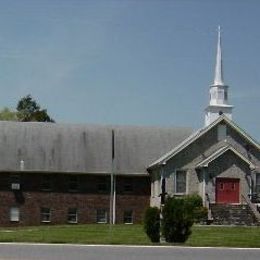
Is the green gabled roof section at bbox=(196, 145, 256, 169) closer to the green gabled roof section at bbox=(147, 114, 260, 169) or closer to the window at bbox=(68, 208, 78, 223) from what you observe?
the green gabled roof section at bbox=(147, 114, 260, 169)

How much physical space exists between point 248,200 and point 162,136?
366 inches

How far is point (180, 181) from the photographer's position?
153ft

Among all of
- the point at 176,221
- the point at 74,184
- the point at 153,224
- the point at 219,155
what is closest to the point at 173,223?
the point at 176,221

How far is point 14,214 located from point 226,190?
14.6 meters

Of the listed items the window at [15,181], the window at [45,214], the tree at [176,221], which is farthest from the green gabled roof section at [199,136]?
the tree at [176,221]

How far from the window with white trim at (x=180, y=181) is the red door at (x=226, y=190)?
2.26 m

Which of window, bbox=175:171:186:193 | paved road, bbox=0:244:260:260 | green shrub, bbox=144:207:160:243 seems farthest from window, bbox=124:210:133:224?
paved road, bbox=0:244:260:260

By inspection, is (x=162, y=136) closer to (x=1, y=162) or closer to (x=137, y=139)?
(x=137, y=139)

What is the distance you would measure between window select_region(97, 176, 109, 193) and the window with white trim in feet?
18.5

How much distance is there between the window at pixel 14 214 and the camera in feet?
159

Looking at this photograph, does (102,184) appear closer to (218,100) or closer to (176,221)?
(218,100)

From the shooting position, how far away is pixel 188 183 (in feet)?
152

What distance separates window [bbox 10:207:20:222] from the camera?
48.5m

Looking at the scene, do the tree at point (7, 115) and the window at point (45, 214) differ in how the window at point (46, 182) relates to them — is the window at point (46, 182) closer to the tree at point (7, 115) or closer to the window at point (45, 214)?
the window at point (45, 214)
